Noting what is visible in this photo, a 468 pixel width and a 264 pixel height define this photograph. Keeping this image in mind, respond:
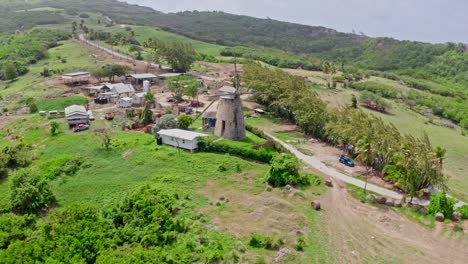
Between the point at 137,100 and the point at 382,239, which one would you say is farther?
the point at 137,100

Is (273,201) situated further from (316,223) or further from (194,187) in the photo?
(194,187)

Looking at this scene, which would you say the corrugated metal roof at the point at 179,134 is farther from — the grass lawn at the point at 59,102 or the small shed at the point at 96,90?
the small shed at the point at 96,90

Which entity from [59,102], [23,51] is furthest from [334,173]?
[23,51]

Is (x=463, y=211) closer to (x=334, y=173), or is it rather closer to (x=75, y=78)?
(x=334, y=173)

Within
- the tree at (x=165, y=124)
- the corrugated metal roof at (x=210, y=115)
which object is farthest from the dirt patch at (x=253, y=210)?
the corrugated metal roof at (x=210, y=115)

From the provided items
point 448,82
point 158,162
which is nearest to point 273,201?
point 158,162

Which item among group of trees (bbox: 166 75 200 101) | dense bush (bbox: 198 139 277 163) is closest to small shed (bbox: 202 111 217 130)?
dense bush (bbox: 198 139 277 163)

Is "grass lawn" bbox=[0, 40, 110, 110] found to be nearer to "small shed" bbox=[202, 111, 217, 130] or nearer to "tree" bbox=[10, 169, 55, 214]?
"small shed" bbox=[202, 111, 217, 130]

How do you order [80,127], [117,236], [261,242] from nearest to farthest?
[261,242] → [117,236] → [80,127]

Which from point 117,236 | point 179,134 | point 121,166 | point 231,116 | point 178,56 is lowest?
point 117,236
